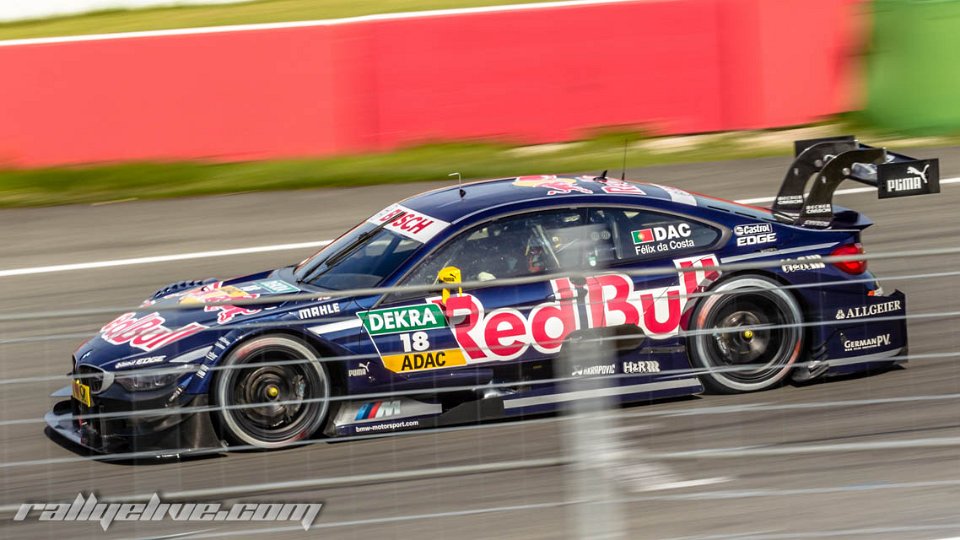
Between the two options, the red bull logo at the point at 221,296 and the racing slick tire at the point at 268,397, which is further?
the red bull logo at the point at 221,296

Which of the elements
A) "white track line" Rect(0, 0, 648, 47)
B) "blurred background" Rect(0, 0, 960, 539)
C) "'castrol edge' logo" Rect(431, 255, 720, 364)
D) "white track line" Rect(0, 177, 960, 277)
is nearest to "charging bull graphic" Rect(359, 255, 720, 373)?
"'castrol edge' logo" Rect(431, 255, 720, 364)

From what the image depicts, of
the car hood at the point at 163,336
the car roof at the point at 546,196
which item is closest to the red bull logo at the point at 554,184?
the car roof at the point at 546,196

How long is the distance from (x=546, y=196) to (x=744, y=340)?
4.55 ft

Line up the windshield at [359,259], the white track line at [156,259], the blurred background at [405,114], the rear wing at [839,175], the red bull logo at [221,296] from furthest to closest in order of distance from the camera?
the blurred background at [405,114] → the white track line at [156,259] → the rear wing at [839,175] → the windshield at [359,259] → the red bull logo at [221,296]

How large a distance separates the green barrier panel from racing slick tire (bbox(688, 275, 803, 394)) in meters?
6.52

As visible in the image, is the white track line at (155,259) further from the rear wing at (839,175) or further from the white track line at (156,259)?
the rear wing at (839,175)

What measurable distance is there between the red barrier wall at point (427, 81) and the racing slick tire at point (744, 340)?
230 inches

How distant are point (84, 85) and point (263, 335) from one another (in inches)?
255

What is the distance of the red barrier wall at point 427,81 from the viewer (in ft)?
38.7

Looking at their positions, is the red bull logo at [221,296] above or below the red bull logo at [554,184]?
below

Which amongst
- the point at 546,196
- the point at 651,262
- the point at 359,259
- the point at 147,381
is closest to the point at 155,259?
the point at 359,259

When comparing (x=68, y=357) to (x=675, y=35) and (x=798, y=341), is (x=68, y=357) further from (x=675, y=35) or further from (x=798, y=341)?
(x=675, y=35)

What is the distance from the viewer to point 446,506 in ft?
17.7

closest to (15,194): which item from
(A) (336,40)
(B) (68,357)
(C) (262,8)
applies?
(A) (336,40)
